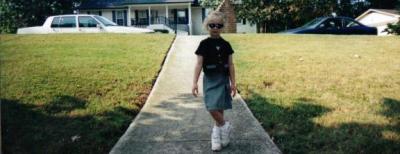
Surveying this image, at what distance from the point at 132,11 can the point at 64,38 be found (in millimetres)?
25082

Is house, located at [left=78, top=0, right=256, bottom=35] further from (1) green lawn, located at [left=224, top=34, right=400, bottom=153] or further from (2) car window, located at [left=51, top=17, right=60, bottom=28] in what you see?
(1) green lawn, located at [left=224, top=34, right=400, bottom=153]

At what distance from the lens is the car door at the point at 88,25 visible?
64.5 ft

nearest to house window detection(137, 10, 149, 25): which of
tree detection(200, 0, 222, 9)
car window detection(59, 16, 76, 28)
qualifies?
tree detection(200, 0, 222, 9)

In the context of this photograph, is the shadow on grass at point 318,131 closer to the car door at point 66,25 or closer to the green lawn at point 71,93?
the green lawn at point 71,93

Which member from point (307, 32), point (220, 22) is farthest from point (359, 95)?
point (307, 32)

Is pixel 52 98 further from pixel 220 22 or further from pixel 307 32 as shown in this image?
pixel 307 32

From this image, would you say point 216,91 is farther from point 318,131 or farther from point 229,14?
point 229,14

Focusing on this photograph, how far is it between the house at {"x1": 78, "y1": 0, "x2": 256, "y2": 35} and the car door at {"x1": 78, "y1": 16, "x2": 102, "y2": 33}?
57.6 feet

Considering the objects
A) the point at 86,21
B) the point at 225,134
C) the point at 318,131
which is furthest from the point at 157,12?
the point at 225,134

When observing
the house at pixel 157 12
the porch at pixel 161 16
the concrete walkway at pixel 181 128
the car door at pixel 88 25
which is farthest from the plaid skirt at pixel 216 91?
the porch at pixel 161 16

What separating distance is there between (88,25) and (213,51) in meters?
16.1

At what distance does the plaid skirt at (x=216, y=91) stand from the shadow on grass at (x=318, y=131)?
2.90 feet

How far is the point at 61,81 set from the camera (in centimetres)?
798

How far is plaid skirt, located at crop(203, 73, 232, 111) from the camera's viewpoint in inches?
186
